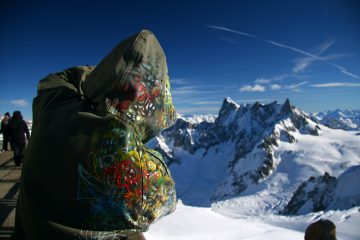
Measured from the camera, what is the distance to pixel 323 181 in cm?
11662

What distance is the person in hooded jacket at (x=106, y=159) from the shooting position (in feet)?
4.11

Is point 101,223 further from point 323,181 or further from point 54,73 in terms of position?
point 323,181

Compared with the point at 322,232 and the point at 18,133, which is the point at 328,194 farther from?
the point at 18,133

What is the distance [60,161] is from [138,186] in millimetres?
400

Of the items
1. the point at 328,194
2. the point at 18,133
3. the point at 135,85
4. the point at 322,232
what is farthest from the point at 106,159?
the point at 328,194

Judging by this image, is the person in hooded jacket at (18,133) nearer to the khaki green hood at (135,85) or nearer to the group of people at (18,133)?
the group of people at (18,133)

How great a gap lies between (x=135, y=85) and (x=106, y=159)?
37 cm

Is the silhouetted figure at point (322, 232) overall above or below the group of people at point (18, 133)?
below

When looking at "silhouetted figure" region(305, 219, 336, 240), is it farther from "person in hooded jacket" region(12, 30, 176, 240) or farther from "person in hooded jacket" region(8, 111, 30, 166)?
"person in hooded jacket" region(8, 111, 30, 166)

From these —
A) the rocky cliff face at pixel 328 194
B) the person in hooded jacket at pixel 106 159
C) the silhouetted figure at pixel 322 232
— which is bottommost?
the rocky cliff face at pixel 328 194

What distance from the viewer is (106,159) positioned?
1.23 meters

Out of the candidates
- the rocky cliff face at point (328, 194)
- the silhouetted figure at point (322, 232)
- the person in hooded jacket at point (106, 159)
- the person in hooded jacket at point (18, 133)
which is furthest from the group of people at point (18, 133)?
the rocky cliff face at point (328, 194)

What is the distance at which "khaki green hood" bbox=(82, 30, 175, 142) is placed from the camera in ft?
4.37

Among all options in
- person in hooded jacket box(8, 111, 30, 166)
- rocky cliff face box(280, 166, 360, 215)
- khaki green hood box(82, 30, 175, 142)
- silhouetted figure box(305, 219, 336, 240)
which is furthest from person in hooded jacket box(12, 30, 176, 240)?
rocky cliff face box(280, 166, 360, 215)
